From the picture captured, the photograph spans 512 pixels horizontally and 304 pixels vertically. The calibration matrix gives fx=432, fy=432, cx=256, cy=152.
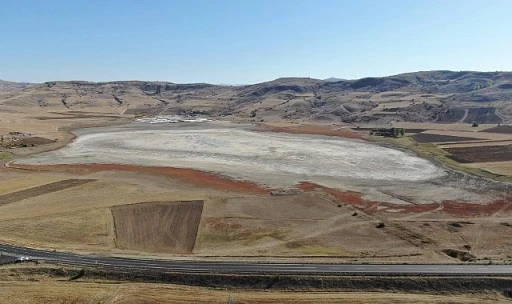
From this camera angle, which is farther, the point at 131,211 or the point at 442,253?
the point at 131,211

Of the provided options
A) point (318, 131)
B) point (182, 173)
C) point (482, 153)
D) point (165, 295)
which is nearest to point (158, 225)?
point (165, 295)

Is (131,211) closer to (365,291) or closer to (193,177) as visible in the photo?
(193,177)

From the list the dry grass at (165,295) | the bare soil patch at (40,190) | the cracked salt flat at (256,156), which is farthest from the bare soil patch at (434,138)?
the dry grass at (165,295)

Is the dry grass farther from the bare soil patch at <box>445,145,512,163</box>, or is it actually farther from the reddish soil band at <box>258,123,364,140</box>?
the reddish soil band at <box>258,123,364,140</box>

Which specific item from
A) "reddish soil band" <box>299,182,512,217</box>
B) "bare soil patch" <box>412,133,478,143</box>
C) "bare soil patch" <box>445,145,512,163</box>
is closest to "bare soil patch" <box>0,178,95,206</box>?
"reddish soil band" <box>299,182,512,217</box>

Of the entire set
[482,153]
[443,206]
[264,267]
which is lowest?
[264,267]

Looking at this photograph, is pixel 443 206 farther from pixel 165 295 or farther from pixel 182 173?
pixel 182 173

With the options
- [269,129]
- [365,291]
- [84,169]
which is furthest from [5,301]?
[269,129]
